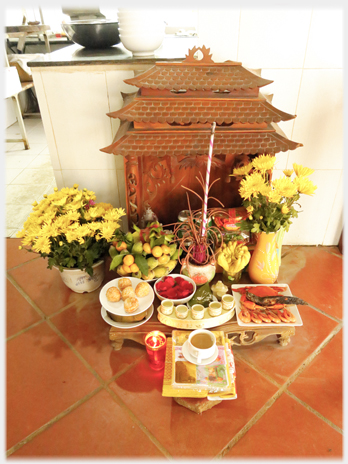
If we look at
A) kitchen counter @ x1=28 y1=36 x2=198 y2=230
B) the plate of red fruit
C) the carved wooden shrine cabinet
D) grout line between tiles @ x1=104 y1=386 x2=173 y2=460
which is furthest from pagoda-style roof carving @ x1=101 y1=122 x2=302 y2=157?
grout line between tiles @ x1=104 y1=386 x2=173 y2=460

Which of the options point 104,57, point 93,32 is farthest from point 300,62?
point 93,32

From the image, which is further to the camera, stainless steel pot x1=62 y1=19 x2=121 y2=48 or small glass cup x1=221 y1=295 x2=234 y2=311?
stainless steel pot x1=62 y1=19 x2=121 y2=48

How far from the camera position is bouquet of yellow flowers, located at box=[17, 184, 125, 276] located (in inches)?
55.1

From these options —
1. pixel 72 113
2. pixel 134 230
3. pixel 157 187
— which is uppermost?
pixel 72 113

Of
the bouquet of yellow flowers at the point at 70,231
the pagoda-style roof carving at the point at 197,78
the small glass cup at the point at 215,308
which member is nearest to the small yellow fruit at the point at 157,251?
the bouquet of yellow flowers at the point at 70,231

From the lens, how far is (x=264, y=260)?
1.43m

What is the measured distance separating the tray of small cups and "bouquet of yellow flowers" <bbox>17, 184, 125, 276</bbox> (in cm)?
42

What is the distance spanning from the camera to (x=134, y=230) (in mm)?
1623

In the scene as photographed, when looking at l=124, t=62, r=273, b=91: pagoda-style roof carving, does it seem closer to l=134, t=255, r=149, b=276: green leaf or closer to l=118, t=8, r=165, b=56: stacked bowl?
l=118, t=8, r=165, b=56: stacked bowl

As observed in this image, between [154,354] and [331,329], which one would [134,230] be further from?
[331,329]

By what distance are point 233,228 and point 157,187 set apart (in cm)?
42

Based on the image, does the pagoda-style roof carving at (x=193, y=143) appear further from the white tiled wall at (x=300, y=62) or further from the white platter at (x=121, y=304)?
the white platter at (x=121, y=304)

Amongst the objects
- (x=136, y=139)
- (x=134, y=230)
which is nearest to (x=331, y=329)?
(x=134, y=230)

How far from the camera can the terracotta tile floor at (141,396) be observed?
1.06 meters
